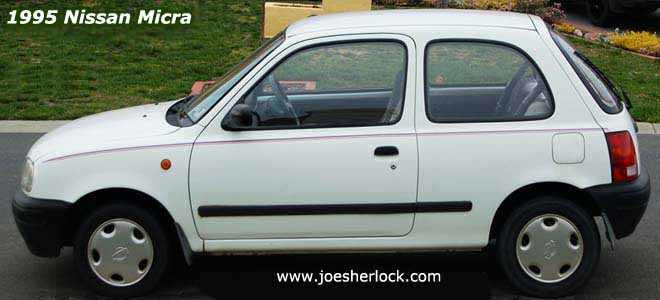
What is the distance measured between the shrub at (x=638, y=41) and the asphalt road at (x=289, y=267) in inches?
293

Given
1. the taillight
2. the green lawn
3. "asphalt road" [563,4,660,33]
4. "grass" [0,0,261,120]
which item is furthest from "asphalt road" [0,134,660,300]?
"asphalt road" [563,4,660,33]

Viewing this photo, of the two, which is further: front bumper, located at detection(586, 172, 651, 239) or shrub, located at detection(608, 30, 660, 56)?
shrub, located at detection(608, 30, 660, 56)

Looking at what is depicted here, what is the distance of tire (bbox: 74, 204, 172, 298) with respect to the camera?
584 cm

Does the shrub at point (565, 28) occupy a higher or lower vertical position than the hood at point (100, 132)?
lower

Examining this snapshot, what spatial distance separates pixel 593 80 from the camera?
19.7 ft

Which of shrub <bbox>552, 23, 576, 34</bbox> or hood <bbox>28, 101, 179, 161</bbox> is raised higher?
hood <bbox>28, 101, 179, 161</bbox>

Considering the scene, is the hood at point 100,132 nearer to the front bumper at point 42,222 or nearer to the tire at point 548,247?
the front bumper at point 42,222

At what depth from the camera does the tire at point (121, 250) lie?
584cm

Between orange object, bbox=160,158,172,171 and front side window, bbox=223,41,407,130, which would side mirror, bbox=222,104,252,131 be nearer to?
front side window, bbox=223,41,407,130

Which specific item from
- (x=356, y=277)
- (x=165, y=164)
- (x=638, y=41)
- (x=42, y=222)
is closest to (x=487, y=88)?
(x=356, y=277)

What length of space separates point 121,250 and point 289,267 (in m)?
1.11

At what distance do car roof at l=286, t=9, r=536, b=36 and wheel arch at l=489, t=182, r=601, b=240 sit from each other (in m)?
0.90

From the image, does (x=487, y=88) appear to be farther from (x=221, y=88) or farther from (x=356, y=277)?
(x=221, y=88)

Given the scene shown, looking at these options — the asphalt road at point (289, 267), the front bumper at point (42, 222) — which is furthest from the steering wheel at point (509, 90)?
Result: the front bumper at point (42, 222)
